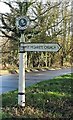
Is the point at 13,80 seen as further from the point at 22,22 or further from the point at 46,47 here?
the point at 46,47

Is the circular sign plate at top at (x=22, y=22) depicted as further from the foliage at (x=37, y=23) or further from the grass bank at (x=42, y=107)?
the foliage at (x=37, y=23)

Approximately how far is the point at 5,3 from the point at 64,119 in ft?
85.2

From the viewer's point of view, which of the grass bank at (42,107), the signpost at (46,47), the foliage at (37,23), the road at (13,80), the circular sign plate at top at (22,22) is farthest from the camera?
the foliage at (37,23)

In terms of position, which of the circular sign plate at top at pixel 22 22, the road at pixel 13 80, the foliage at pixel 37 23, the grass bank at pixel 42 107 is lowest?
the road at pixel 13 80

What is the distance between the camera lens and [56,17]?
3719 cm

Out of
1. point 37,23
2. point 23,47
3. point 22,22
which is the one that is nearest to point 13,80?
point 37,23

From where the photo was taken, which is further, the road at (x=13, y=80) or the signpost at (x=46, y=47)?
the road at (x=13, y=80)

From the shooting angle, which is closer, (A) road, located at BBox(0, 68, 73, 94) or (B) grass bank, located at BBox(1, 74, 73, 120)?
(B) grass bank, located at BBox(1, 74, 73, 120)

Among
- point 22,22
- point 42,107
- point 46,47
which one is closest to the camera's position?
point 46,47

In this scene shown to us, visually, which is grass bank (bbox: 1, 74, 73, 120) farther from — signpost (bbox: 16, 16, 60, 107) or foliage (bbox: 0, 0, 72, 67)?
foliage (bbox: 0, 0, 72, 67)

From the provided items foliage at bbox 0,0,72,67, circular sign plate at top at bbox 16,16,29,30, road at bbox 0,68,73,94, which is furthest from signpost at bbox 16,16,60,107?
foliage at bbox 0,0,72,67

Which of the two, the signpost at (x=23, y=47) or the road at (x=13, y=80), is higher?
the signpost at (x=23, y=47)

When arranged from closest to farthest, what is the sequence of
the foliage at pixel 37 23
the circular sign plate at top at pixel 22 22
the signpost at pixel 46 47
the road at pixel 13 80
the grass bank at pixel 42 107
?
the grass bank at pixel 42 107
the signpost at pixel 46 47
the circular sign plate at top at pixel 22 22
the road at pixel 13 80
the foliage at pixel 37 23

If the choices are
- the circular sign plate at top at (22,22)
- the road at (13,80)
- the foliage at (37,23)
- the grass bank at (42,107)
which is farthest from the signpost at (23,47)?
the foliage at (37,23)
